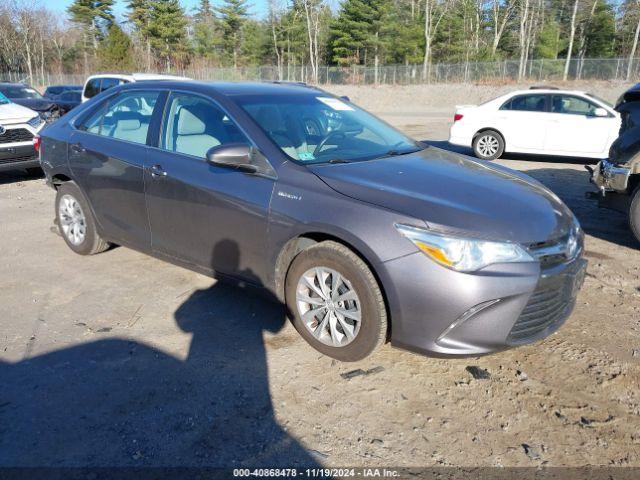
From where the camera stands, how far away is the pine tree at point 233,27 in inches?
2601

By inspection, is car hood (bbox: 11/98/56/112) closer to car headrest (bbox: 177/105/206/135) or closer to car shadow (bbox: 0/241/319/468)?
car headrest (bbox: 177/105/206/135)

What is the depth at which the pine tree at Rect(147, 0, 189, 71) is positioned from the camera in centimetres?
6184

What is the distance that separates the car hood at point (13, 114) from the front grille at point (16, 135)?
0.17 metres

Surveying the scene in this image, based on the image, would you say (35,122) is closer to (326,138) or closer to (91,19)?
(326,138)

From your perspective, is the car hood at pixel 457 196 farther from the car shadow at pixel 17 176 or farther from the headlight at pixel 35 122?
the car shadow at pixel 17 176

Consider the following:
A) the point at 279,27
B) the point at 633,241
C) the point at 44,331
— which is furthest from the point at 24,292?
the point at 279,27

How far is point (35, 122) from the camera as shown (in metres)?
9.27

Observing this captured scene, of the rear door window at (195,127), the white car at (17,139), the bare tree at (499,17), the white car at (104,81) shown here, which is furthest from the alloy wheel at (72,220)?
the bare tree at (499,17)

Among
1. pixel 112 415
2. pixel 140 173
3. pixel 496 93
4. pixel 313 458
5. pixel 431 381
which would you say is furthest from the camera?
pixel 496 93

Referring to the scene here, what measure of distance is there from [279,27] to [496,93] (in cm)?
3502

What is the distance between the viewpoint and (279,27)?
6556 cm

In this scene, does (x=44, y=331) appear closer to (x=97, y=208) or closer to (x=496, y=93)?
(x=97, y=208)

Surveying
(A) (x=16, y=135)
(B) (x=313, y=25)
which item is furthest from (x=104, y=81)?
(B) (x=313, y=25)

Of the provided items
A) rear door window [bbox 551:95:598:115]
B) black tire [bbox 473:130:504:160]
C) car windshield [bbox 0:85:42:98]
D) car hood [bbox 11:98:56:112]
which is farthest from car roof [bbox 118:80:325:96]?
car windshield [bbox 0:85:42:98]
